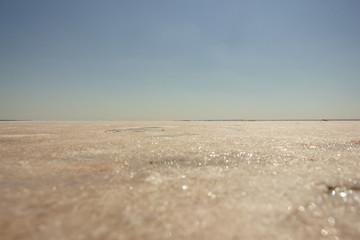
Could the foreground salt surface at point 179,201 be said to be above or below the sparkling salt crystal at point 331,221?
above

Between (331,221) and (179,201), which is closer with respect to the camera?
(331,221)

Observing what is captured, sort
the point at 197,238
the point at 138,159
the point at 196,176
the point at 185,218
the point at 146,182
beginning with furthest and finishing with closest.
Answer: the point at 138,159 < the point at 196,176 < the point at 146,182 < the point at 185,218 < the point at 197,238

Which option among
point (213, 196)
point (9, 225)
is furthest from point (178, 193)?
point (9, 225)

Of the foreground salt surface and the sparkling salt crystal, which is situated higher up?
the foreground salt surface

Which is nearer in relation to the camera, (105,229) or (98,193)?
(105,229)

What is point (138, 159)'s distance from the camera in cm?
189

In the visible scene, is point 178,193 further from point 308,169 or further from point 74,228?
point 308,169

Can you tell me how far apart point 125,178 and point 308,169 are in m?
1.26

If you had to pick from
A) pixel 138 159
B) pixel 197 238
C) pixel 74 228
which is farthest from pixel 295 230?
pixel 138 159

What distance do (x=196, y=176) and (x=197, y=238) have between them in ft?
2.23

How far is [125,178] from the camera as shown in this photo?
1.31 meters

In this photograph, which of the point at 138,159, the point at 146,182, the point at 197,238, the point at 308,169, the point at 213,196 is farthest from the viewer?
the point at 138,159

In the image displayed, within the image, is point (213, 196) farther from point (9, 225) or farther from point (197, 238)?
point (9, 225)

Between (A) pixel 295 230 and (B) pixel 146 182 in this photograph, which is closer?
(A) pixel 295 230
